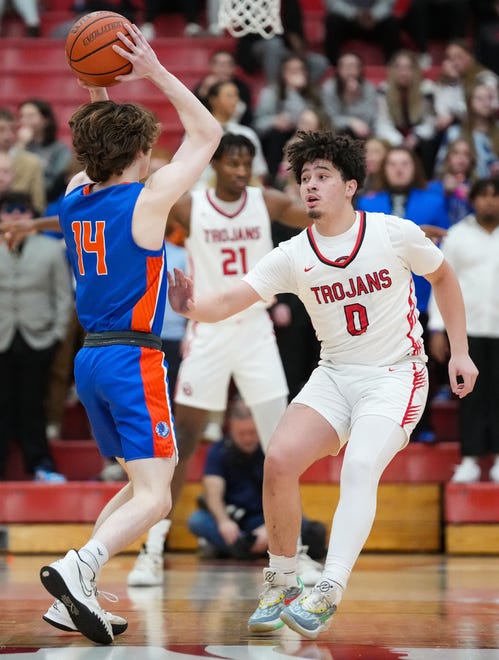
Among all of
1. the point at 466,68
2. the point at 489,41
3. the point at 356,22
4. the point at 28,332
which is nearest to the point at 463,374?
the point at 28,332

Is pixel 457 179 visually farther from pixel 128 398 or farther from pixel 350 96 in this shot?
pixel 128 398

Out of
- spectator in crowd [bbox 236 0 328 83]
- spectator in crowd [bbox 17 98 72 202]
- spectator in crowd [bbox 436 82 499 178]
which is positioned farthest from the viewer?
spectator in crowd [bbox 236 0 328 83]

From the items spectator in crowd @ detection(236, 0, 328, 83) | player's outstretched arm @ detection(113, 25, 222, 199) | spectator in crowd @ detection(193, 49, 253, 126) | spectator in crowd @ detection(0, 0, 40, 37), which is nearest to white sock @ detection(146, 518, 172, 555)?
player's outstretched arm @ detection(113, 25, 222, 199)

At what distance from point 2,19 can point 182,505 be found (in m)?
8.08

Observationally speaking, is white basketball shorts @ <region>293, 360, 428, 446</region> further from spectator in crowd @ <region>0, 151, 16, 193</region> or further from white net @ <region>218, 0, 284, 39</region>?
white net @ <region>218, 0, 284, 39</region>

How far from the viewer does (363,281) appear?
5.16 metres

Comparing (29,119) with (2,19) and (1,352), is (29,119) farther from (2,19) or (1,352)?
(2,19)

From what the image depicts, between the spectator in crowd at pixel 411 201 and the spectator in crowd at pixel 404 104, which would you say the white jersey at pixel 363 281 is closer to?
the spectator in crowd at pixel 411 201

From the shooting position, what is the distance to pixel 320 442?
5086 mm

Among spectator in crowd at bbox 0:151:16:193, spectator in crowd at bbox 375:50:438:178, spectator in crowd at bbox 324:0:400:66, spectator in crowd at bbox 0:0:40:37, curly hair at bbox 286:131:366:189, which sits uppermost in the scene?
spectator in crowd at bbox 0:0:40:37

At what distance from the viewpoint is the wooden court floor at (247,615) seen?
177 inches

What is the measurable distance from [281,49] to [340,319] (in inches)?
310

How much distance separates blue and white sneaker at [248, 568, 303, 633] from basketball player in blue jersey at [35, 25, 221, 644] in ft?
1.84

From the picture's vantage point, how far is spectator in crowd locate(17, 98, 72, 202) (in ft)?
34.7
